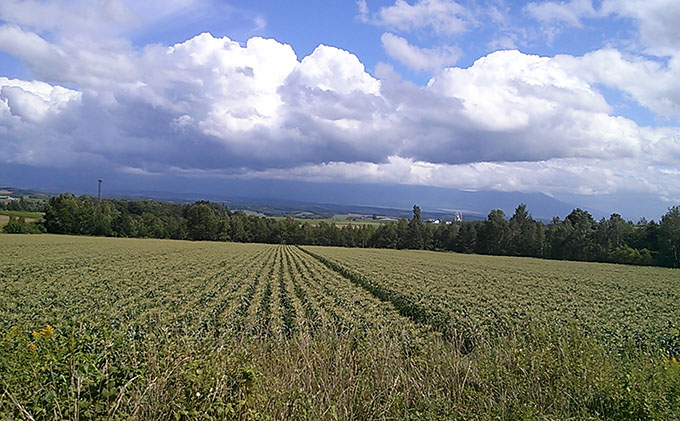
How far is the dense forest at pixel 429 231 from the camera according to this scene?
79.4m

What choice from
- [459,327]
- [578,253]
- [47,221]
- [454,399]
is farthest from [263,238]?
[454,399]

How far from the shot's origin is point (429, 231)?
393 ft

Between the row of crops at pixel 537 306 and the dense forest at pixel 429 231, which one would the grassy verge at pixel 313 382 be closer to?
the row of crops at pixel 537 306

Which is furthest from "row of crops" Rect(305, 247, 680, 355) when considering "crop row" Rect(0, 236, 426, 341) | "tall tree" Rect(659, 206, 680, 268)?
"tall tree" Rect(659, 206, 680, 268)

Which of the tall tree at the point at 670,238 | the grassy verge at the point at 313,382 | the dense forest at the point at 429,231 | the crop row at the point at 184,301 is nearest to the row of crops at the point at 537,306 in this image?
the crop row at the point at 184,301

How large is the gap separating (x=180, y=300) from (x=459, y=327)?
13.5 m

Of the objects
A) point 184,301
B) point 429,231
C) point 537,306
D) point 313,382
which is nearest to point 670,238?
point 429,231

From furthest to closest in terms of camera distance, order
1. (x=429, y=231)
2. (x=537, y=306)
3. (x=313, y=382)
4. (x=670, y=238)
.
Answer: (x=429, y=231) < (x=670, y=238) < (x=537, y=306) < (x=313, y=382)

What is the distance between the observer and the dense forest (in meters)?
79.4

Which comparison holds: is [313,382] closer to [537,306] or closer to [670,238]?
[537,306]

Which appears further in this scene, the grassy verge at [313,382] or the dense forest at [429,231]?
the dense forest at [429,231]

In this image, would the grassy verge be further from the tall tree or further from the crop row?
the tall tree

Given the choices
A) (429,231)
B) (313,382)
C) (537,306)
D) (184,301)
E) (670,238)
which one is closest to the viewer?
(313,382)

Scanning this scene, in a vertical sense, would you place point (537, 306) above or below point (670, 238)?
below
